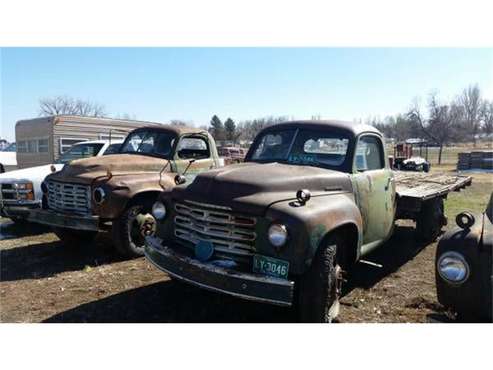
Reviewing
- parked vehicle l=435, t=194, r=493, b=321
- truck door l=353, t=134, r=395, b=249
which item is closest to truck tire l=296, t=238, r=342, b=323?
parked vehicle l=435, t=194, r=493, b=321

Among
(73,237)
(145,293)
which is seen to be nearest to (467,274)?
(145,293)

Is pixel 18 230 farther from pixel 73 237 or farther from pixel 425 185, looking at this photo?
pixel 425 185

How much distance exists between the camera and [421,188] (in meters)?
7.06

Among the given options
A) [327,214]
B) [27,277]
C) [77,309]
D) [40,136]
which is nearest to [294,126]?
[327,214]

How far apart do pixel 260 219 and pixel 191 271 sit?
30.8 inches

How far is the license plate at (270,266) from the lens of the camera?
3.63 meters

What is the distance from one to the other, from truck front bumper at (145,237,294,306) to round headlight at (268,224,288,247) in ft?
0.98

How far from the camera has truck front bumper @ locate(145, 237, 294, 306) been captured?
3504 mm

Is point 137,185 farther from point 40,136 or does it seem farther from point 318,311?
point 40,136

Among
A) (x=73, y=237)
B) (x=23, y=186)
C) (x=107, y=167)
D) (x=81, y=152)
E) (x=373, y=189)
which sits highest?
(x=81, y=152)

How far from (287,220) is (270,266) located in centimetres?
43

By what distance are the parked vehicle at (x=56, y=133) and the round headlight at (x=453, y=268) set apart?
583 inches

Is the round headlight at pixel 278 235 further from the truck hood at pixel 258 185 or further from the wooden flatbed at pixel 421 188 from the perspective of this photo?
the wooden flatbed at pixel 421 188

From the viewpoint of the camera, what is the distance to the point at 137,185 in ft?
21.3
